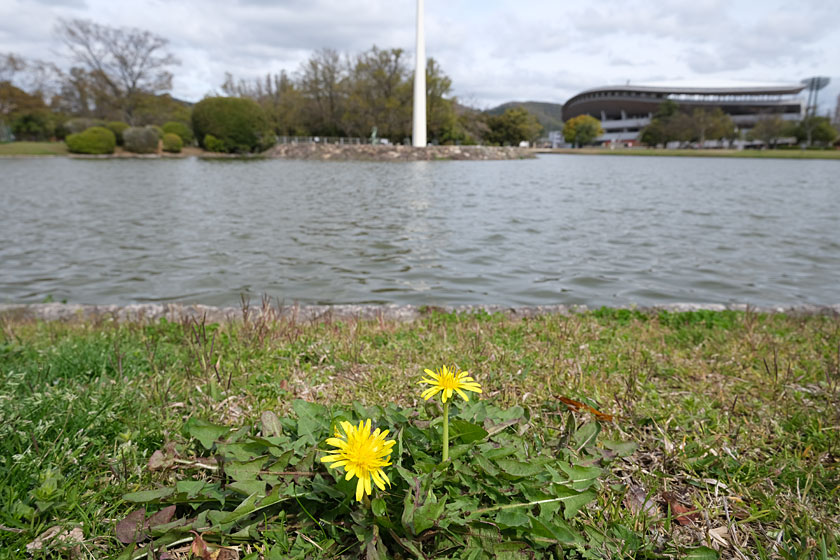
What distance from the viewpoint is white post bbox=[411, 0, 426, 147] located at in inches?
1829

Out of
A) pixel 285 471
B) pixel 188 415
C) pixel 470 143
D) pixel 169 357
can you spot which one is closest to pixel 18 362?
pixel 169 357

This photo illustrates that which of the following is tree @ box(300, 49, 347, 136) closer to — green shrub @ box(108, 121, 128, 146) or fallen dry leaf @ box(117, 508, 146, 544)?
green shrub @ box(108, 121, 128, 146)

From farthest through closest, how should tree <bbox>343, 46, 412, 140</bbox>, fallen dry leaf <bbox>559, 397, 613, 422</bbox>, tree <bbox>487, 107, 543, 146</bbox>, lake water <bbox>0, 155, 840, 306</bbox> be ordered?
tree <bbox>487, 107, 543, 146</bbox> < tree <bbox>343, 46, 412, 140</bbox> < lake water <bbox>0, 155, 840, 306</bbox> < fallen dry leaf <bbox>559, 397, 613, 422</bbox>

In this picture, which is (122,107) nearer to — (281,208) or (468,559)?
(281,208)

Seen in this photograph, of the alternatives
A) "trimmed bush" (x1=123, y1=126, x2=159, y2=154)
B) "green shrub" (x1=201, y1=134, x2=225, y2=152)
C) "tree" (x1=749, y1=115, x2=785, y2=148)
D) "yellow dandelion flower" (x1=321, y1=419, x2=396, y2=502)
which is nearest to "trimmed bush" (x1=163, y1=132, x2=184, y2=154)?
"trimmed bush" (x1=123, y1=126, x2=159, y2=154)

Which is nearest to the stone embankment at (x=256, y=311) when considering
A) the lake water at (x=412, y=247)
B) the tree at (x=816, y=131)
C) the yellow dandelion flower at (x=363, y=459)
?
the lake water at (x=412, y=247)

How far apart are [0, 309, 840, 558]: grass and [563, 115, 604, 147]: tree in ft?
341

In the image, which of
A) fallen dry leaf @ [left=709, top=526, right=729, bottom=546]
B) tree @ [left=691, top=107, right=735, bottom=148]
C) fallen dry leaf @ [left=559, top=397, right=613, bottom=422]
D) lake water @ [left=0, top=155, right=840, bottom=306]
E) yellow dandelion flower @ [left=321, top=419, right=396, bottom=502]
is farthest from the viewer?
tree @ [left=691, top=107, right=735, bottom=148]

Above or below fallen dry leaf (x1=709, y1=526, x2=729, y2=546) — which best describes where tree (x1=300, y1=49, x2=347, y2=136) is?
above

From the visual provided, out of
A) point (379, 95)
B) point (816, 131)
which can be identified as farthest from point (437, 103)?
point (816, 131)

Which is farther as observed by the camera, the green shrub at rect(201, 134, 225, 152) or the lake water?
the green shrub at rect(201, 134, 225, 152)

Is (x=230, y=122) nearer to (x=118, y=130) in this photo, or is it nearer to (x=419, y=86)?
(x=118, y=130)

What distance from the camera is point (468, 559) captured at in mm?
1330

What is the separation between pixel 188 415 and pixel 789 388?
2922 millimetres
